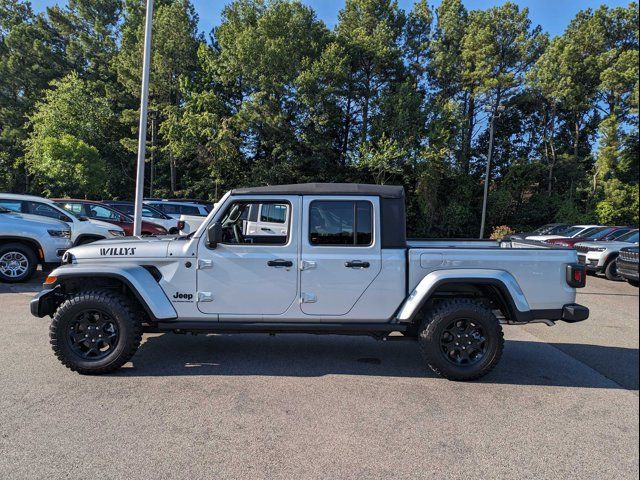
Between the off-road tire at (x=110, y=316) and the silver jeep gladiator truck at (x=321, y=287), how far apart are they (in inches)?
0.4

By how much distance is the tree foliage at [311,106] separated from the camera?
2731cm

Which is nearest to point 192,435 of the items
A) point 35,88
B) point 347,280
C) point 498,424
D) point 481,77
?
point 347,280

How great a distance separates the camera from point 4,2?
37406 millimetres

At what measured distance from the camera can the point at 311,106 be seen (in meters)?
27.6

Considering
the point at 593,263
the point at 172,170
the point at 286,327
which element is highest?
the point at 172,170

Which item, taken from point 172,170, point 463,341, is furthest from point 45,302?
point 172,170

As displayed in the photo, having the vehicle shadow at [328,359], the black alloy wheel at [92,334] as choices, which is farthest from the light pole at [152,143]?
the black alloy wheel at [92,334]

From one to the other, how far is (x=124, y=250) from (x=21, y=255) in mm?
6159

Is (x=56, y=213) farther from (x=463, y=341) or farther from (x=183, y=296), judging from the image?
(x=463, y=341)

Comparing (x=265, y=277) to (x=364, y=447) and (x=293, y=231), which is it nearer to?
(x=293, y=231)

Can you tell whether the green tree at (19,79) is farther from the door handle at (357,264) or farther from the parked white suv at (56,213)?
the door handle at (357,264)

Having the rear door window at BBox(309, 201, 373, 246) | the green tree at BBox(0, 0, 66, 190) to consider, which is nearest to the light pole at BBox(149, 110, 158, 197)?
the green tree at BBox(0, 0, 66, 190)

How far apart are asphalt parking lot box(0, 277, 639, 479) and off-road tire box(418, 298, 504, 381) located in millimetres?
148

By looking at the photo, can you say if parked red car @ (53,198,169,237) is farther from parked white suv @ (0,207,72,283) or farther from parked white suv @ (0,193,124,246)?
parked white suv @ (0,207,72,283)
